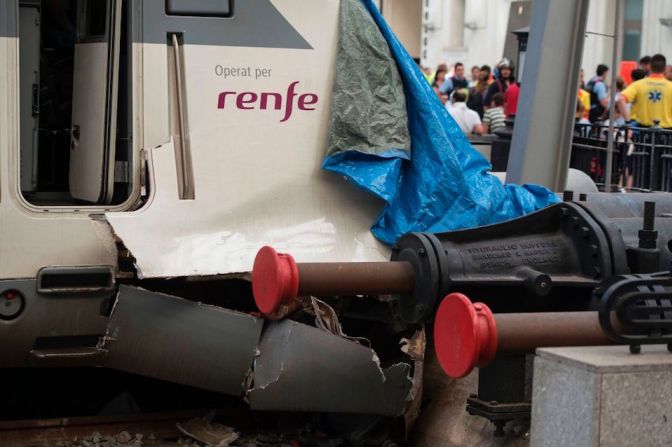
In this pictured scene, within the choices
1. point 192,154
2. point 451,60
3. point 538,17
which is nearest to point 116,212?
point 192,154

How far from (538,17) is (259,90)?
121 inches

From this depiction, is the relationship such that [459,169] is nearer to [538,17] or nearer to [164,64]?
[164,64]

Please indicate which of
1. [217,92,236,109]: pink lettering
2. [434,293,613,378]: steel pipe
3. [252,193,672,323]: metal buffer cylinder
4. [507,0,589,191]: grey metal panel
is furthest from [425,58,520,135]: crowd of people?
[434,293,613,378]: steel pipe

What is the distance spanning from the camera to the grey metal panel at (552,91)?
25.9 feet

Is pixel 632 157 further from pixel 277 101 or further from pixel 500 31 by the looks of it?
pixel 500 31

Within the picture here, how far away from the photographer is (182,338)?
5363mm

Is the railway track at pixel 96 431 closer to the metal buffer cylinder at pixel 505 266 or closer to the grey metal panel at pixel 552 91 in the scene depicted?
the metal buffer cylinder at pixel 505 266

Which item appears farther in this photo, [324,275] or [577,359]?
[324,275]

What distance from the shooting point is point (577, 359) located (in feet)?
12.2

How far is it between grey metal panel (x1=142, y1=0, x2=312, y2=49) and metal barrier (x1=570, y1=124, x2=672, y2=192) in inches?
211

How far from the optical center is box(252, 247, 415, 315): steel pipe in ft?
14.3

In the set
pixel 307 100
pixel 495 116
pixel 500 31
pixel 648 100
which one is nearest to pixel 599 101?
pixel 495 116

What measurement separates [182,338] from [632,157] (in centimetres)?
668

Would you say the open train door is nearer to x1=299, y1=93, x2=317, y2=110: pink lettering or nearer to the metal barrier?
x1=299, y1=93, x2=317, y2=110: pink lettering
